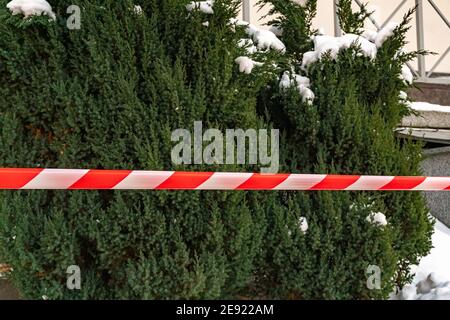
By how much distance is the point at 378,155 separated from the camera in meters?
3.95

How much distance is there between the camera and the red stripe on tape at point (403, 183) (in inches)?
147

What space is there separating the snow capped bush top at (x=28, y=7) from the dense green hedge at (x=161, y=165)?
50 mm

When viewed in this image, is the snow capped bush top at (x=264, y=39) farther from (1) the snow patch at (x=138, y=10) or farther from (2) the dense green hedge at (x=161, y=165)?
(1) the snow patch at (x=138, y=10)

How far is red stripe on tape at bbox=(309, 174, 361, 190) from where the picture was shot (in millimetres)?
3568

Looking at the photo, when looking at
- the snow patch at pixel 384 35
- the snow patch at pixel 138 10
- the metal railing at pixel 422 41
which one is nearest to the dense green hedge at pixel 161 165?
the snow patch at pixel 138 10

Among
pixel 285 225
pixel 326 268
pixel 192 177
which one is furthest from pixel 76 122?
pixel 326 268

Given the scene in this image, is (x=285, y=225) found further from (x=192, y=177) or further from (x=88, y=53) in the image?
(x=88, y=53)

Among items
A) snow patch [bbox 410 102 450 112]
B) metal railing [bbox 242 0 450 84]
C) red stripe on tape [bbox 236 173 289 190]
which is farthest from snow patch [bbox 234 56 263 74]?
metal railing [bbox 242 0 450 84]

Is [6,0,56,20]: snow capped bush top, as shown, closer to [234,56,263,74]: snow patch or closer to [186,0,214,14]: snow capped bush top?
[186,0,214,14]: snow capped bush top

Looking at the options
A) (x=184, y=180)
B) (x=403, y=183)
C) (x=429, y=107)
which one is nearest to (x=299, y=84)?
(x=403, y=183)

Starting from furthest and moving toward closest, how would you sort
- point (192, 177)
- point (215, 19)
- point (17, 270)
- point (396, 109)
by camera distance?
1. point (396, 109)
2. point (215, 19)
3. point (17, 270)
4. point (192, 177)

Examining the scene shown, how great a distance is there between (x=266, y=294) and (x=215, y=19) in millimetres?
1706

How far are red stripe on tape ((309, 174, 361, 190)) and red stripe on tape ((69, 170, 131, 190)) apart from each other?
→ 1140 mm

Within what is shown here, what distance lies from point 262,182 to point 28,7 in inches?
64.2
